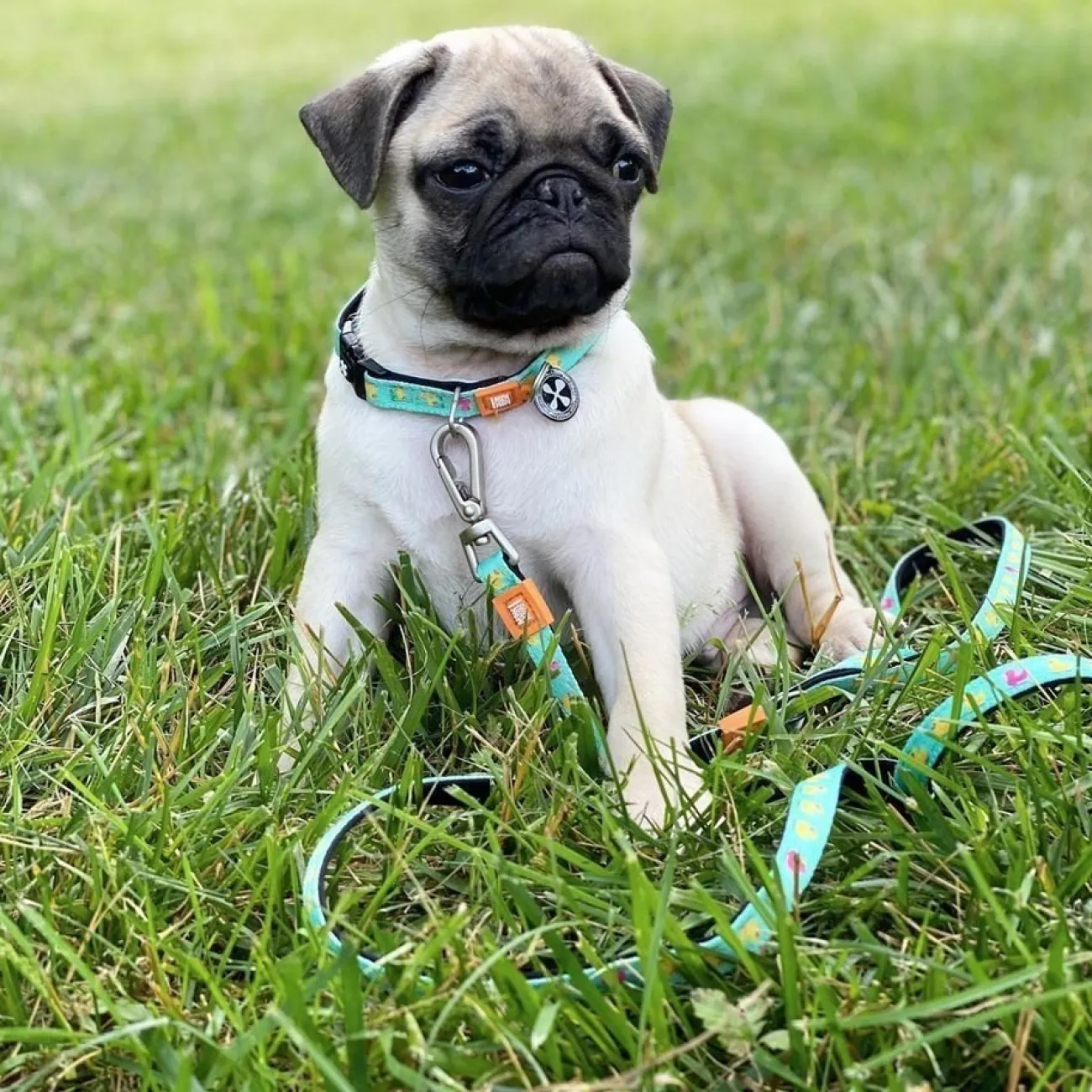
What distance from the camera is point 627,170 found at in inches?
131

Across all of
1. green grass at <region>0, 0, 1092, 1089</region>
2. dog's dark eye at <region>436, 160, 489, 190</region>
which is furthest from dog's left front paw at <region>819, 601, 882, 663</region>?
dog's dark eye at <region>436, 160, 489, 190</region>

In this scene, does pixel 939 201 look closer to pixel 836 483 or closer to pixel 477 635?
pixel 836 483

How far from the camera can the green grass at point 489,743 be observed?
2.13m

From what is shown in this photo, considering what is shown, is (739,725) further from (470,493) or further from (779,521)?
(779,521)

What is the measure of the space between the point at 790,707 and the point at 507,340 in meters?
1.06

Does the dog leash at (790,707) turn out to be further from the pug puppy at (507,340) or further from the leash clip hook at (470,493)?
the pug puppy at (507,340)

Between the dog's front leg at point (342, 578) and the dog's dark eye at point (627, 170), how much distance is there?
0.99 metres

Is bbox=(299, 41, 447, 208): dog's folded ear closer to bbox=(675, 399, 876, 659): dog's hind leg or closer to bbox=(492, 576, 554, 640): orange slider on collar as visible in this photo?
bbox=(492, 576, 554, 640): orange slider on collar

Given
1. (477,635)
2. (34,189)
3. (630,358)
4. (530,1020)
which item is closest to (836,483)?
(630,358)

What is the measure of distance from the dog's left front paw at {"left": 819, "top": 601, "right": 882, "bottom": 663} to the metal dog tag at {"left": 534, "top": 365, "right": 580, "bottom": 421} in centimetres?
92

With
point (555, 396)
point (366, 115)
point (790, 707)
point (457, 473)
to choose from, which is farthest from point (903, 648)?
point (366, 115)

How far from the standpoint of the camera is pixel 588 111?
10.6ft

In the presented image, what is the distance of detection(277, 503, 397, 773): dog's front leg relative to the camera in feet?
10.8

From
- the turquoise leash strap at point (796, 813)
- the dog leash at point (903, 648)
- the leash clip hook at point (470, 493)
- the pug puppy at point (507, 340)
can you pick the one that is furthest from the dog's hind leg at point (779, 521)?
the leash clip hook at point (470, 493)
